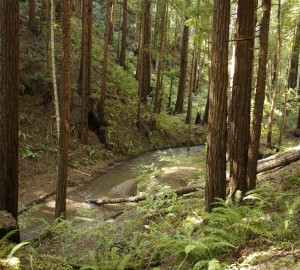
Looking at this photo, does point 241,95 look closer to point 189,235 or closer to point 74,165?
point 189,235

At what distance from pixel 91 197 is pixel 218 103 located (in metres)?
8.70

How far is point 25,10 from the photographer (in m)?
26.0

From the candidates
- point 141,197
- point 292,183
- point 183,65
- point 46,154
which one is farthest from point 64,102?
point 183,65

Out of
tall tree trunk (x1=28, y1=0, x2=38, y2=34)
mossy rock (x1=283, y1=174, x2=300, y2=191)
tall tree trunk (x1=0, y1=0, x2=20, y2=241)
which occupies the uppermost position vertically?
tall tree trunk (x1=28, y1=0, x2=38, y2=34)

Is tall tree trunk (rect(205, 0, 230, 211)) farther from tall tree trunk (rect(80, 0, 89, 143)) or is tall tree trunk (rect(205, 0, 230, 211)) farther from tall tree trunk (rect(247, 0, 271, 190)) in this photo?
tall tree trunk (rect(80, 0, 89, 143))

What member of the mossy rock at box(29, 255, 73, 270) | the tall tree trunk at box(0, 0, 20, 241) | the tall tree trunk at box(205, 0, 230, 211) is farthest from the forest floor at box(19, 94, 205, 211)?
the tall tree trunk at box(205, 0, 230, 211)

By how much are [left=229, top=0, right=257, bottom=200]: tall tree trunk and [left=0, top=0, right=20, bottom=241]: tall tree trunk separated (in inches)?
191

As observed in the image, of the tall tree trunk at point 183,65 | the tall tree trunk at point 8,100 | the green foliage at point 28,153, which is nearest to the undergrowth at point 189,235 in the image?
the tall tree trunk at point 8,100

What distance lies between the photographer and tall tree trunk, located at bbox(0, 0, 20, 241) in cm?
724

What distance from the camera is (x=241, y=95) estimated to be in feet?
23.4

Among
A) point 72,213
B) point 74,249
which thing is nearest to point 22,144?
point 72,213

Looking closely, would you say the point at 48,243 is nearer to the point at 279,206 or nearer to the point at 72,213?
the point at 72,213

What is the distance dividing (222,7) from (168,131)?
19019mm

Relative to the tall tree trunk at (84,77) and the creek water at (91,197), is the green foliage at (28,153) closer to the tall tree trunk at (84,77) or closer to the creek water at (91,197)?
the creek water at (91,197)
